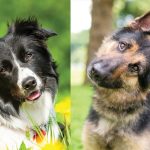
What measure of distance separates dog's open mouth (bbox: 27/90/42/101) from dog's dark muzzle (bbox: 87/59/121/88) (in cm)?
39

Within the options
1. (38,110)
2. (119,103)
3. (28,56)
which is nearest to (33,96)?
(38,110)

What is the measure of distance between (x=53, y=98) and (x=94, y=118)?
18.9 inches

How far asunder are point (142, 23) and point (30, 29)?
782 mm

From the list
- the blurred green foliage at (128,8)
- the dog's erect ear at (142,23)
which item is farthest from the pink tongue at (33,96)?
the blurred green foliage at (128,8)

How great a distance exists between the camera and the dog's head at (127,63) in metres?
3.69

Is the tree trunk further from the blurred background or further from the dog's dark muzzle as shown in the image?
the dog's dark muzzle

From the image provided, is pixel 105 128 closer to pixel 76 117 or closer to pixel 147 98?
pixel 147 98

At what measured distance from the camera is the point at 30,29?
11.8 ft

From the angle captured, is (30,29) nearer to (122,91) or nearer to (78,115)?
(122,91)

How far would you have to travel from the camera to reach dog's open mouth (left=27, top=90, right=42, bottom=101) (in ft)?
11.6

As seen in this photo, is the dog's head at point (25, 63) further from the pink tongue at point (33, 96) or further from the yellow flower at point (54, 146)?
the yellow flower at point (54, 146)

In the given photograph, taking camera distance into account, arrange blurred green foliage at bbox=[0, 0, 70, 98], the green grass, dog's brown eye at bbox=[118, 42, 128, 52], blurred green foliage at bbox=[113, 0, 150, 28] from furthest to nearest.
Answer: blurred green foliage at bbox=[113, 0, 150, 28] → the green grass → dog's brown eye at bbox=[118, 42, 128, 52] → blurred green foliage at bbox=[0, 0, 70, 98]

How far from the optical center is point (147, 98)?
12.8 feet

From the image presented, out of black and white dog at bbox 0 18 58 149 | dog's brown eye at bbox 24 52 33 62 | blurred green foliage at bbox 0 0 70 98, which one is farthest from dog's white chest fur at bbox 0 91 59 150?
dog's brown eye at bbox 24 52 33 62
